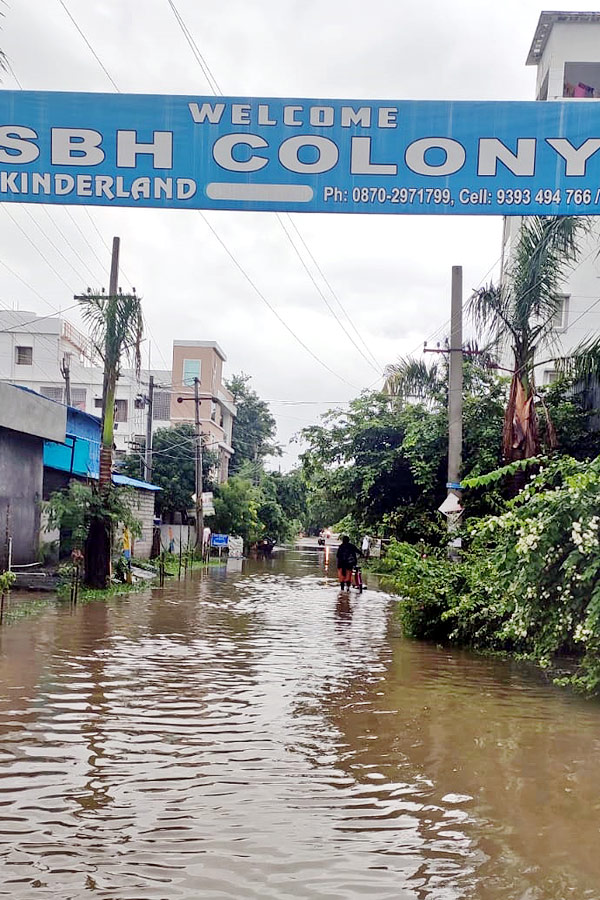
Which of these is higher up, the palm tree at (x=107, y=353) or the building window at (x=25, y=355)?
the building window at (x=25, y=355)

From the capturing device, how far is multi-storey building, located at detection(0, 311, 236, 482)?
50.2m

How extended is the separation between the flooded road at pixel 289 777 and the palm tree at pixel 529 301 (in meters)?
5.16

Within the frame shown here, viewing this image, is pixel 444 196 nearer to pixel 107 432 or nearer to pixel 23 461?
pixel 107 432

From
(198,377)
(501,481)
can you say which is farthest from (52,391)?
(501,481)

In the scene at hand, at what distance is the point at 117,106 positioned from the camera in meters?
8.42

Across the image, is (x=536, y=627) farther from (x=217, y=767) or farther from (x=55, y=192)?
(x=55, y=192)

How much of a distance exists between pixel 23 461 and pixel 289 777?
16.5 meters

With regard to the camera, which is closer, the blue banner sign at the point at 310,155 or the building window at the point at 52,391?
the blue banner sign at the point at 310,155

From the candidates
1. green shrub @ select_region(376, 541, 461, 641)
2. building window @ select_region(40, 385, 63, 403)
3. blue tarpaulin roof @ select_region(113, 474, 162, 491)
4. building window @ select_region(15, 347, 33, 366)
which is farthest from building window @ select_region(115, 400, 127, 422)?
green shrub @ select_region(376, 541, 461, 641)

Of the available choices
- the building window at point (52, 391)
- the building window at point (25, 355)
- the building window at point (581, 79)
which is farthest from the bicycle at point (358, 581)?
the building window at point (25, 355)

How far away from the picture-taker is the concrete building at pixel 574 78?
1420 inches

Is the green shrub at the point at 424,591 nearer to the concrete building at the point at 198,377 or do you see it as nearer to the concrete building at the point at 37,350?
the concrete building at the point at 37,350

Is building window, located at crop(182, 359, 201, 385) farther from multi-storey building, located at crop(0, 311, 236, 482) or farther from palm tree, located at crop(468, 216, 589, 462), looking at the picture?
palm tree, located at crop(468, 216, 589, 462)

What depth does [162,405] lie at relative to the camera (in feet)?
199
